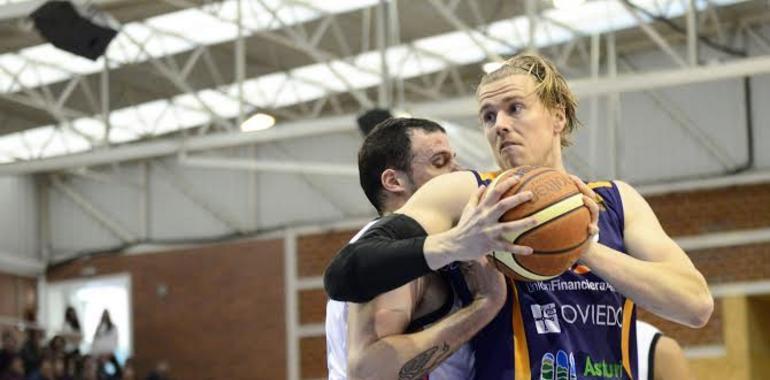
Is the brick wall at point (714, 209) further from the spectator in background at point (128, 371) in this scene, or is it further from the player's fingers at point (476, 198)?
the player's fingers at point (476, 198)

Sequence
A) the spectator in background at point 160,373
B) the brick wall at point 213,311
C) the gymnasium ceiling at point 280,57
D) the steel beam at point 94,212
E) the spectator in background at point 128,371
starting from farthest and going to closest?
1. the steel beam at point 94,212
2. the brick wall at point 213,311
3. the spectator in background at point 160,373
4. the spectator in background at point 128,371
5. the gymnasium ceiling at point 280,57

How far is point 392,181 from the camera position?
178 inches

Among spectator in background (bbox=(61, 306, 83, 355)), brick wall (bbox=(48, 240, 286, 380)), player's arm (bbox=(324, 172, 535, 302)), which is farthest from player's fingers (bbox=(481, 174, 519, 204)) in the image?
brick wall (bbox=(48, 240, 286, 380))

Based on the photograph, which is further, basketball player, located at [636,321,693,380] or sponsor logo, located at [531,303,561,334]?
basketball player, located at [636,321,693,380]

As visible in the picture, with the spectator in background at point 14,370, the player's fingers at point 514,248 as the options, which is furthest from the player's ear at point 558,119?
the spectator in background at point 14,370

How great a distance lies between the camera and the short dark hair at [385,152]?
4.51m

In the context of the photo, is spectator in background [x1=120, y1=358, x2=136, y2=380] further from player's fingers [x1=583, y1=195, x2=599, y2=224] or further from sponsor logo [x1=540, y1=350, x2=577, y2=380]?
player's fingers [x1=583, y1=195, x2=599, y2=224]

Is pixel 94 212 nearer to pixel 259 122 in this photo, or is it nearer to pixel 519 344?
pixel 259 122

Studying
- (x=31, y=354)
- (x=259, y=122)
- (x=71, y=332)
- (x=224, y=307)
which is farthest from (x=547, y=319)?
(x=224, y=307)

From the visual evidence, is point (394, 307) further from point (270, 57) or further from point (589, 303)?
point (270, 57)

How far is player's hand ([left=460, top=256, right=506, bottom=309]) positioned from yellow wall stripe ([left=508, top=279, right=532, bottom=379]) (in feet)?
0.22

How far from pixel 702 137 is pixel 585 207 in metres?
18.2

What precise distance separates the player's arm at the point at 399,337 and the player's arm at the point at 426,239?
0.14 m

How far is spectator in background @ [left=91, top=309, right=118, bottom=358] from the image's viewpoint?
75.1 ft
